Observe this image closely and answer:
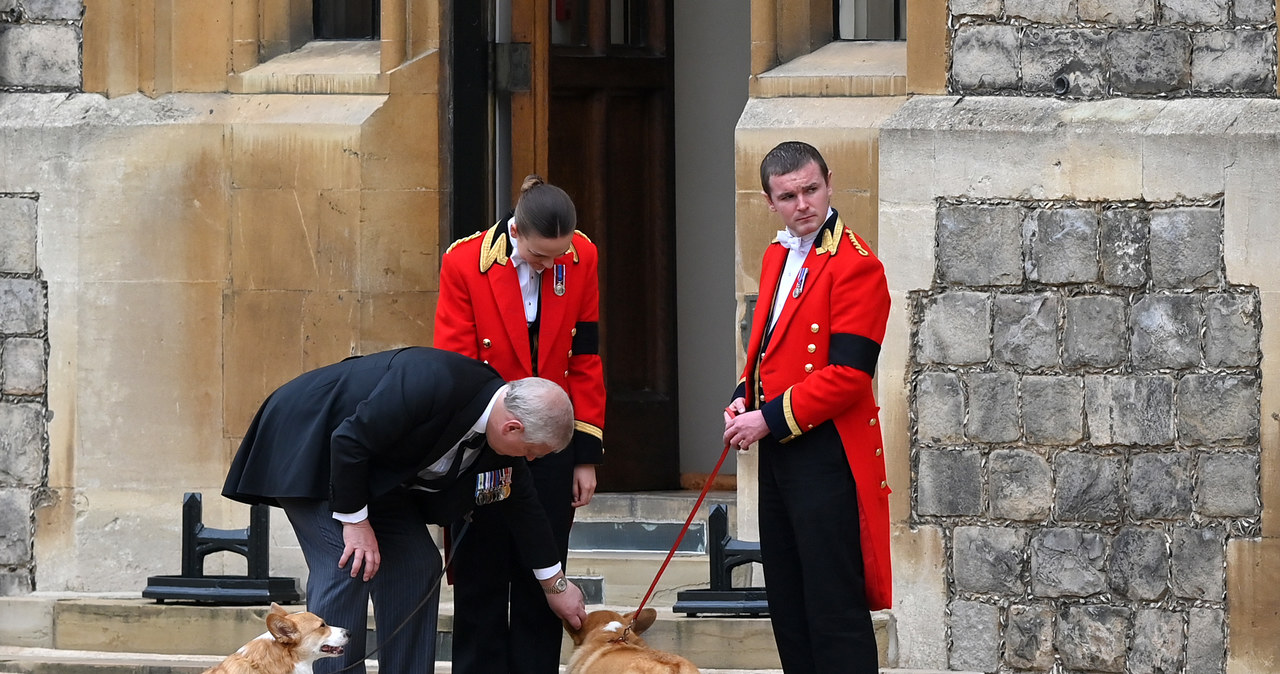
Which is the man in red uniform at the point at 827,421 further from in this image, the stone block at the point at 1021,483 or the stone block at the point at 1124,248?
the stone block at the point at 1124,248

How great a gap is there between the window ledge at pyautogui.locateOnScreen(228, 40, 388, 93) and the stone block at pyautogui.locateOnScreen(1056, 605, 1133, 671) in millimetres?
3246

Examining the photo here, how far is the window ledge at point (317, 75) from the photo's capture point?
730cm

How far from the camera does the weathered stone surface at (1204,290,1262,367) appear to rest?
20.9 feet

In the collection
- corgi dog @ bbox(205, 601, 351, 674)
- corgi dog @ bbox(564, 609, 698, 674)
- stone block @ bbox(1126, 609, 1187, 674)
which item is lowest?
stone block @ bbox(1126, 609, 1187, 674)

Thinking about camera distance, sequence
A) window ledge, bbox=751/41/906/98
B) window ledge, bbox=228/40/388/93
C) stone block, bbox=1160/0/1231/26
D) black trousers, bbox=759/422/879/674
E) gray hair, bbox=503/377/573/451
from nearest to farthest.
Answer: gray hair, bbox=503/377/573/451
black trousers, bbox=759/422/879/674
stone block, bbox=1160/0/1231/26
window ledge, bbox=751/41/906/98
window ledge, bbox=228/40/388/93

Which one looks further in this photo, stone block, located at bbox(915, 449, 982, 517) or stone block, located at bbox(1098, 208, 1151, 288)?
stone block, located at bbox(915, 449, 982, 517)

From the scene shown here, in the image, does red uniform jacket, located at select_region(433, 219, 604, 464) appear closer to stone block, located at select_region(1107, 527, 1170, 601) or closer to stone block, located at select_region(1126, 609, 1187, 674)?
stone block, located at select_region(1107, 527, 1170, 601)

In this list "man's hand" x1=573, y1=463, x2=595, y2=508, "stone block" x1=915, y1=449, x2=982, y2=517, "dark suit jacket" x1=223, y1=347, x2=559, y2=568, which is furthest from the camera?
"stone block" x1=915, y1=449, x2=982, y2=517

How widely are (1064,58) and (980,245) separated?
2.36 feet

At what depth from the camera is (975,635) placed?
21.6 ft

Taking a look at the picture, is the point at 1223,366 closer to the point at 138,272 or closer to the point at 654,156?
the point at 654,156

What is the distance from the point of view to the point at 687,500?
7.84 metres

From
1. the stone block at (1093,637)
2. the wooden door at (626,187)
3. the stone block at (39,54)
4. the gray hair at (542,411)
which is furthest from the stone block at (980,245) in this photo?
the stone block at (39,54)

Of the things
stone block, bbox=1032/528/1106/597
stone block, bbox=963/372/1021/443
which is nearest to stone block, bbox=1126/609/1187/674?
stone block, bbox=1032/528/1106/597
